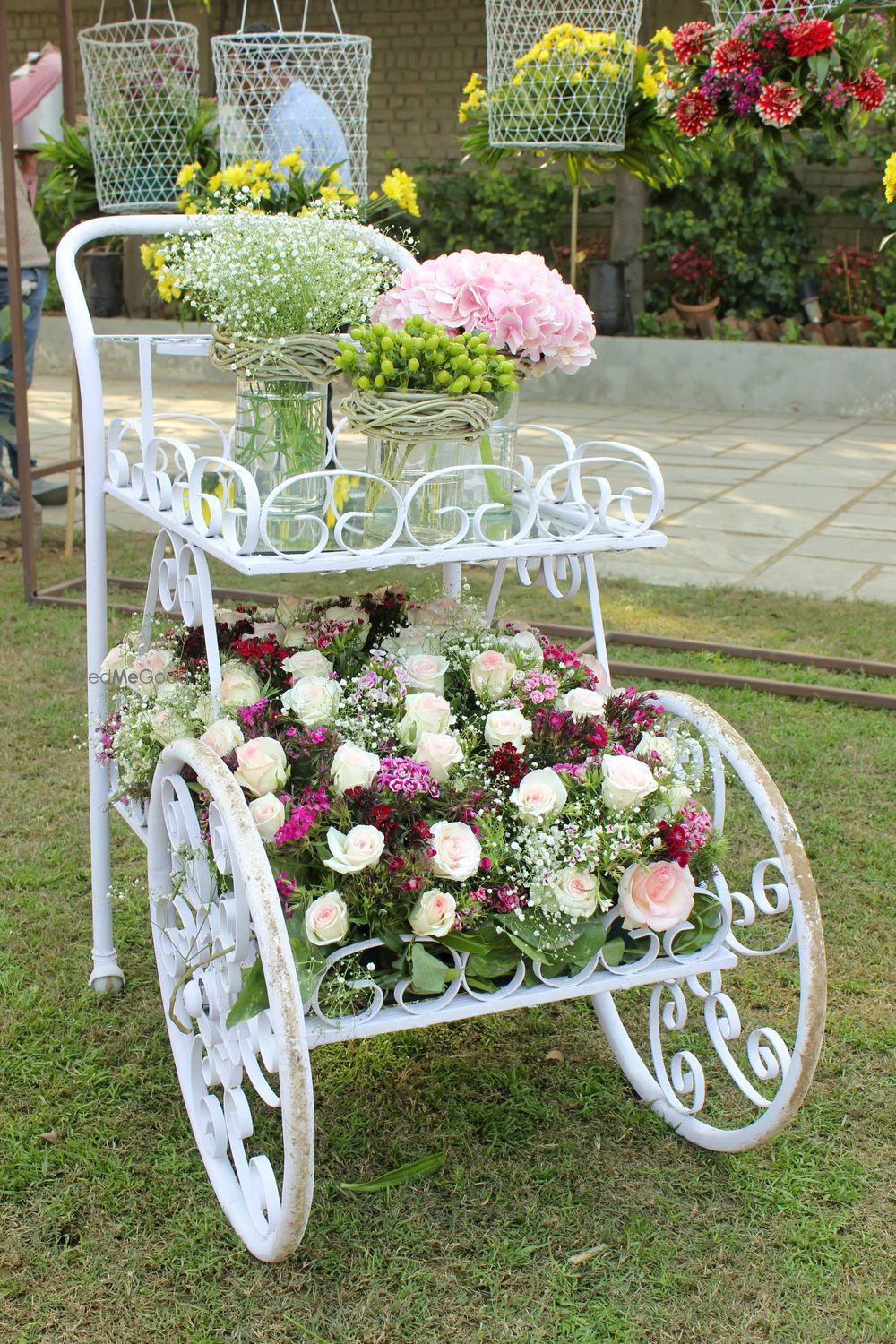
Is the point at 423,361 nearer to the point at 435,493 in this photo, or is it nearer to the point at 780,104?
the point at 435,493

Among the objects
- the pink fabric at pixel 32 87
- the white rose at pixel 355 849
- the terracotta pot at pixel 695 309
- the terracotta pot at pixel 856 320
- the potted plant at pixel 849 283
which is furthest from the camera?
the terracotta pot at pixel 695 309

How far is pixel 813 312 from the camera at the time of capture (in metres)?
8.91

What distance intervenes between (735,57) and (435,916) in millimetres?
2600

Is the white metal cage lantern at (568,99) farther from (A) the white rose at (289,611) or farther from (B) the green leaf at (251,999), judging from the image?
(B) the green leaf at (251,999)

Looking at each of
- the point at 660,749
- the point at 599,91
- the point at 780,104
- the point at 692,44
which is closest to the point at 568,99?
the point at 599,91

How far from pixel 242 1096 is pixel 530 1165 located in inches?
18.3

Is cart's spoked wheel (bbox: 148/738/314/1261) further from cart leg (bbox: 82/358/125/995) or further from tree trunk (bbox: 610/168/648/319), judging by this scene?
tree trunk (bbox: 610/168/648/319)

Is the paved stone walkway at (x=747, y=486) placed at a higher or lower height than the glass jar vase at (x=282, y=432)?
lower

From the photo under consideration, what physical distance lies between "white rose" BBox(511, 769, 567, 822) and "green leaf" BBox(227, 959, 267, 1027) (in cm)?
38

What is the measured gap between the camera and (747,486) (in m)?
6.04

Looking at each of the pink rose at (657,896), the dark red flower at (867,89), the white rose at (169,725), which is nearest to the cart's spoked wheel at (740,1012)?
the pink rose at (657,896)

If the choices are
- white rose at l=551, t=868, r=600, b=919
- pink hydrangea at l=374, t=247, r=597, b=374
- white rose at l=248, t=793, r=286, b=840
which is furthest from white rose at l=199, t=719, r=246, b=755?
pink hydrangea at l=374, t=247, r=597, b=374

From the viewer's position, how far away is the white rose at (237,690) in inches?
68.9

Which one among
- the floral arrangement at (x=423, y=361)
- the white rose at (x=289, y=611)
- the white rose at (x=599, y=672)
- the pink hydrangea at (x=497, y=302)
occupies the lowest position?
the white rose at (x=599, y=672)
